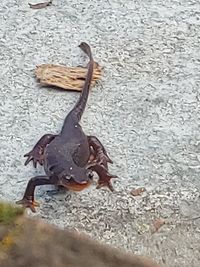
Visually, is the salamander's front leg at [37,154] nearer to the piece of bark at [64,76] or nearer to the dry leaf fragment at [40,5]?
the piece of bark at [64,76]

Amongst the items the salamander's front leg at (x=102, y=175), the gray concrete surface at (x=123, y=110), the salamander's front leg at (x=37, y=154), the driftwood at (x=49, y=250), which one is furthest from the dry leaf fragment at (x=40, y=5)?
the driftwood at (x=49, y=250)

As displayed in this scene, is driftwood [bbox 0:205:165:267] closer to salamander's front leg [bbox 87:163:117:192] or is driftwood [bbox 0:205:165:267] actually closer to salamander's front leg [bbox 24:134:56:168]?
salamander's front leg [bbox 87:163:117:192]

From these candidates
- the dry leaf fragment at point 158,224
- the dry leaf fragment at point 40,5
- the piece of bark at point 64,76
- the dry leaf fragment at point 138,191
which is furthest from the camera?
the dry leaf fragment at point 40,5

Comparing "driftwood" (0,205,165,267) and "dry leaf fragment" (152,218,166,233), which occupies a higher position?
"driftwood" (0,205,165,267)

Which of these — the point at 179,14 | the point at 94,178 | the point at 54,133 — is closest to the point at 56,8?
the point at 179,14

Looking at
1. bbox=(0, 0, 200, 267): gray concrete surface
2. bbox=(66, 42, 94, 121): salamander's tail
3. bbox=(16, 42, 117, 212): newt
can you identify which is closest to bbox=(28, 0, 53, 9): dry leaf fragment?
bbox=(0, 0, 200, 267): gray concrete surface

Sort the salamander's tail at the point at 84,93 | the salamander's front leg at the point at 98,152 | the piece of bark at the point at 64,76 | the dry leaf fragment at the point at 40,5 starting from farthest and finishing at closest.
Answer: the dry leaf fragment at the point at 40,5
the piece of bark at the point at 64,76
the salamander's tail at the point at 84,93
the salamander's front leg at the point at 98,152

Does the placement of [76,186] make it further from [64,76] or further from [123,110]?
[64,76]

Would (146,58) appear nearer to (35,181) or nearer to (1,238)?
(35,181)
